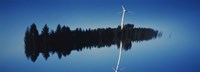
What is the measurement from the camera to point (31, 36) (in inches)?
206

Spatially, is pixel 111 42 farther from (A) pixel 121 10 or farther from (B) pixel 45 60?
Result: (B) pixel 45 60

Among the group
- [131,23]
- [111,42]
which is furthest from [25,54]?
[131,23]

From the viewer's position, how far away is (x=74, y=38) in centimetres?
576

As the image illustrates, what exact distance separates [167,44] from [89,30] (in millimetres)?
1636

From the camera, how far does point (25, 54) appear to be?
207 inches

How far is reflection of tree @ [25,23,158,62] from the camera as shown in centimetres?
534

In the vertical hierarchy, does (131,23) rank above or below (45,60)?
above

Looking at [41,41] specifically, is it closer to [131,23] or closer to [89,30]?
[89,30]

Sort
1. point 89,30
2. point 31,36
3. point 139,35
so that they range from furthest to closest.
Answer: point 139,35 < point 89,30 < point 31,36

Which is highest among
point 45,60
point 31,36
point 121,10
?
point 121,10

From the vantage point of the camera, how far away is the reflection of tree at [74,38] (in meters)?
5.34

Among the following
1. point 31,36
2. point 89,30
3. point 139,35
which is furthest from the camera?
point 139,35

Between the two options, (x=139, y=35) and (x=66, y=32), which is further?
(x=139, y=35)

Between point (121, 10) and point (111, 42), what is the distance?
27.8 inches
